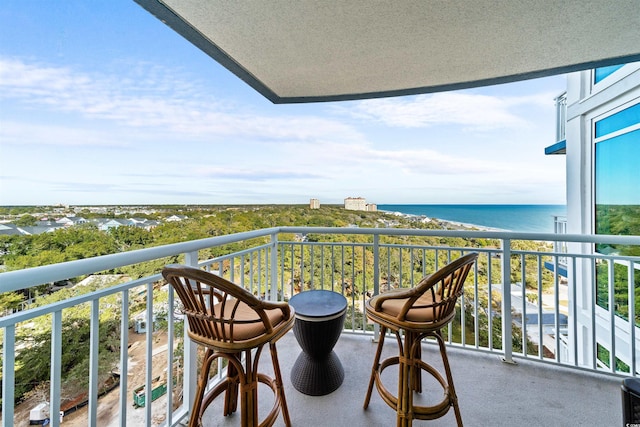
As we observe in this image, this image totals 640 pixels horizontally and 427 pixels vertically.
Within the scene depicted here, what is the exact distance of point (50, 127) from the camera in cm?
768

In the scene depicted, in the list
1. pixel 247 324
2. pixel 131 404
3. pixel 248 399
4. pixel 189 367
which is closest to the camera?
pixel 248 399

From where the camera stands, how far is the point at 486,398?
6.50 ft

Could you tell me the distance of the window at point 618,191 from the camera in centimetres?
320

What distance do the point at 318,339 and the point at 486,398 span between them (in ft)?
4.42

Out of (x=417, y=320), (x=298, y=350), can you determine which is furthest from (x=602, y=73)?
(x=298, y=350)

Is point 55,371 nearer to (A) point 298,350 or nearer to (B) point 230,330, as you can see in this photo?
(B) point 230,330

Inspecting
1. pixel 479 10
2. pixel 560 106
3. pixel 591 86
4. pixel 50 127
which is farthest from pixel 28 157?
pixel 560 106

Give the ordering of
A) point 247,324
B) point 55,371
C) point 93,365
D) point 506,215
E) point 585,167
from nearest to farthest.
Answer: point 55,371 → point 93,365 → point 247,324 → point 585,167 → point 506,215

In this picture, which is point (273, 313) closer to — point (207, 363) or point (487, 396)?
point (207, 363)

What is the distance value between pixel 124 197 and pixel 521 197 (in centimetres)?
1590

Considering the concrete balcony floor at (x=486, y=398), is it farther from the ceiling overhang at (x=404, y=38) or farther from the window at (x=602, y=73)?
the window at (x=602, y=73)

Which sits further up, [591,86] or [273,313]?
[591,86]

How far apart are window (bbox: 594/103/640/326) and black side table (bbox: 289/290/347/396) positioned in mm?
3518

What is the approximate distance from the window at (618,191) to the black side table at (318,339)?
3.52m
